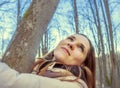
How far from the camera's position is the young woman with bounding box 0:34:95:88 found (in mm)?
1058

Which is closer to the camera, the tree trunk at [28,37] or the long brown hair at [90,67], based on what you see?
the long brown hair at [90,67]

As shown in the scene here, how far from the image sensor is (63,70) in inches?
48.6

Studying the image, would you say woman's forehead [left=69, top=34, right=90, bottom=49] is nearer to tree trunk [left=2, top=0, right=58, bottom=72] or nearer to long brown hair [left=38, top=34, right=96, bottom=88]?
long brown hair [left=38, top=34, right=96, bottom=88]

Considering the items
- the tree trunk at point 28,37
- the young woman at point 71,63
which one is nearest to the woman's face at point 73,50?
the young woman at point 71,63

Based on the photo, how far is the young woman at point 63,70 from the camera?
1.06m

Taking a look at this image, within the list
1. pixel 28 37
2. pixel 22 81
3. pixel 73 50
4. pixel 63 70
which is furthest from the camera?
pixel 28 37

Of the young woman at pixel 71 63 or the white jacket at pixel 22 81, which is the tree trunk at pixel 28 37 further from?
the white jacket at pixel 22 81

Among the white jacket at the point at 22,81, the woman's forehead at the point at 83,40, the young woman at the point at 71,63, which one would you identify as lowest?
the white jacket at the point at 22,81

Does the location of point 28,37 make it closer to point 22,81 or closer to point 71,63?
point 71,63

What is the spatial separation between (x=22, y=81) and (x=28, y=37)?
0.50 metres

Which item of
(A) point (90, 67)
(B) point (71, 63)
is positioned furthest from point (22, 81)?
(A) point (90, 67)

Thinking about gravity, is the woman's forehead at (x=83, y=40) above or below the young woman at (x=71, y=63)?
above

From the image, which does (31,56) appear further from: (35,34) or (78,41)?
(78,41)

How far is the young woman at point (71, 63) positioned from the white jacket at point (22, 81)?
0.06m
